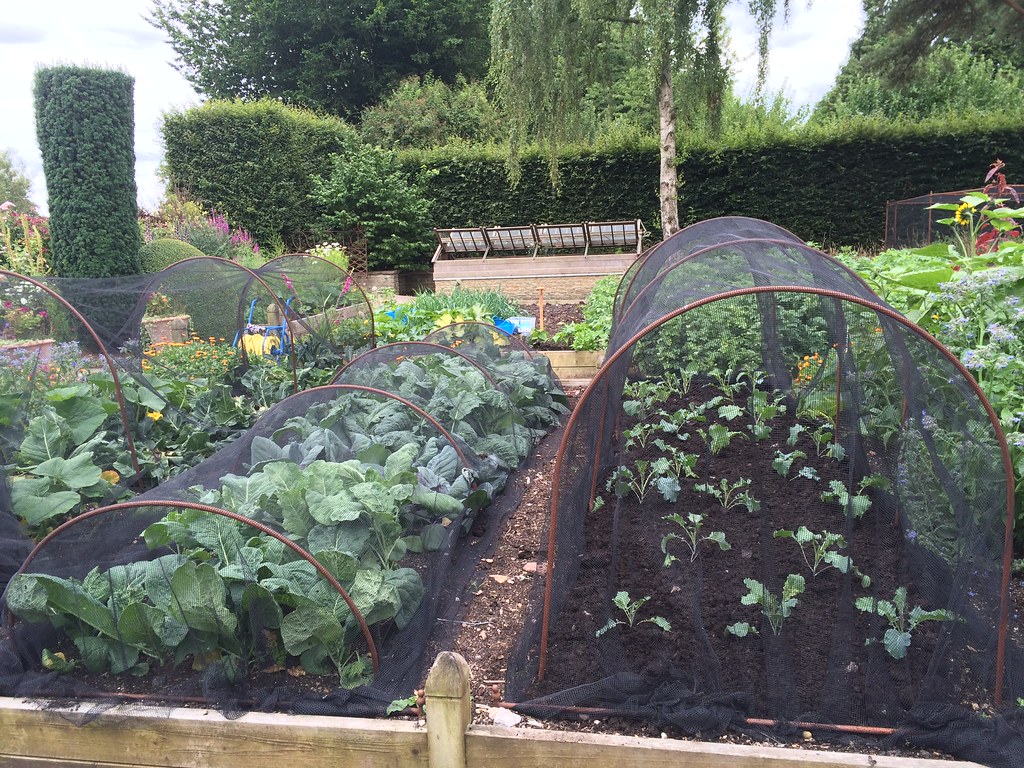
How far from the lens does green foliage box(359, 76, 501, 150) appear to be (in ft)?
59.1

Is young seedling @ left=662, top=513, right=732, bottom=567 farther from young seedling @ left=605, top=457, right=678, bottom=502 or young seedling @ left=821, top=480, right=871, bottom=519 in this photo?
young seedling @ left=821, top=480, right=871, bottom=519

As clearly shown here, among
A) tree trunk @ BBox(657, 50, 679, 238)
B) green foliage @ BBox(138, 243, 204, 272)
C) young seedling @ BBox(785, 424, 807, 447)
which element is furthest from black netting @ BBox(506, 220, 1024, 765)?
tree trunk @ BBox(657, 50, 679, 238)

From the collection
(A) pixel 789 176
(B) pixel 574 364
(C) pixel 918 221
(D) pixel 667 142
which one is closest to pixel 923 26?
(A) pixel 789 176

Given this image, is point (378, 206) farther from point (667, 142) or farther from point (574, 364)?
point (574, 364)

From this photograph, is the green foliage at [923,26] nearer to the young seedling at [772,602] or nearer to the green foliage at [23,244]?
the young seedling at [772,602]

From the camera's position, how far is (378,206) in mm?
13961

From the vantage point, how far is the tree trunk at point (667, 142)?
10.7m

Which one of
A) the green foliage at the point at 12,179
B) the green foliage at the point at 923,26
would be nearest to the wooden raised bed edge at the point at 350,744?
the green foliage at the point at 923,26

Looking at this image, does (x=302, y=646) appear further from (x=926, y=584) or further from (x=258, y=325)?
(x=258, y=325)

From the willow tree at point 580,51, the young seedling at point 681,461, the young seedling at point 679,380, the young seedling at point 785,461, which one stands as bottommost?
the young seedling at point 681,461

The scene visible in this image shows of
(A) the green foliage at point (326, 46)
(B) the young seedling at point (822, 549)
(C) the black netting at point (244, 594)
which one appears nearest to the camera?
(C) the black netting at point (244, 594)

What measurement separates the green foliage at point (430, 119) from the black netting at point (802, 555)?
1562 centimetres

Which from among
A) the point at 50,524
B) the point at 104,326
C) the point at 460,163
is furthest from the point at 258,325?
the point at 460,163

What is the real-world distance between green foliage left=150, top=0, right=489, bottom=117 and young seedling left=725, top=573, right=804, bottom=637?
22.8 m
